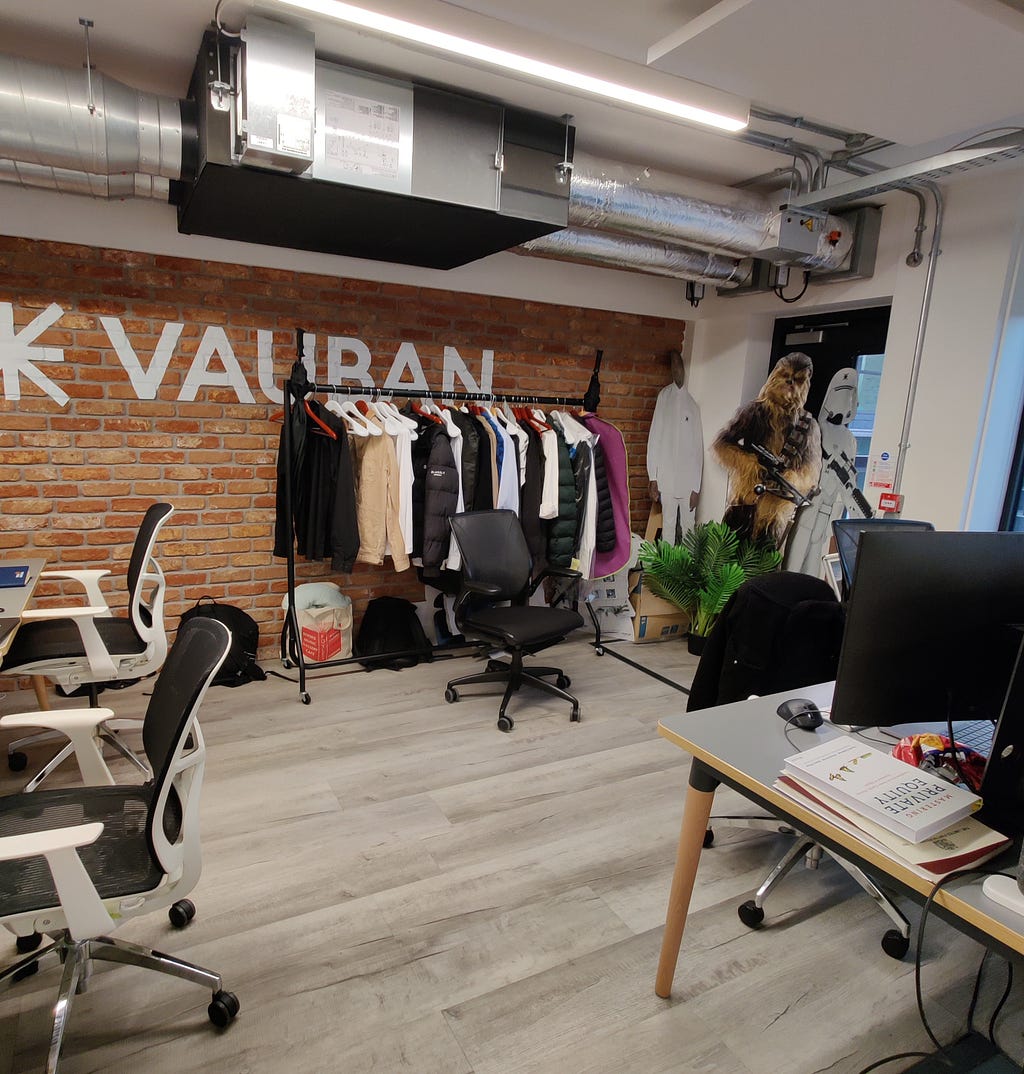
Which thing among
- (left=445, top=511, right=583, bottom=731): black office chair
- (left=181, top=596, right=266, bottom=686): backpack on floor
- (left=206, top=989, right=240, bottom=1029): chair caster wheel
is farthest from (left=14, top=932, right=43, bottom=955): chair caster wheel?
(left=445, top=511, right=583, bottom=731): black office chair

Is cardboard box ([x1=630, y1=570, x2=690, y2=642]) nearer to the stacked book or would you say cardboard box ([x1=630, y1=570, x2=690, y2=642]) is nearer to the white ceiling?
the white ceiling

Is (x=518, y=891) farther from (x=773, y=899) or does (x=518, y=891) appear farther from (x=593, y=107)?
(x=593, y=107)

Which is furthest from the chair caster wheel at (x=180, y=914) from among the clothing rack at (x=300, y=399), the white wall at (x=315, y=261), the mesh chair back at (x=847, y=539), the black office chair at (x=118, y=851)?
the white wall at (x=315, y=261)

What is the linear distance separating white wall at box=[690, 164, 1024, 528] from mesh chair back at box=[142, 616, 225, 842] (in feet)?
11.2

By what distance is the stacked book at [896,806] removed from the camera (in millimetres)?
1202

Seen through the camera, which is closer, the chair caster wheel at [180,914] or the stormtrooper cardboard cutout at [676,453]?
the chair caster wheel at [180,914]

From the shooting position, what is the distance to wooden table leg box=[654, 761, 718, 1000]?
5.41 ft

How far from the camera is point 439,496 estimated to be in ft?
12.4

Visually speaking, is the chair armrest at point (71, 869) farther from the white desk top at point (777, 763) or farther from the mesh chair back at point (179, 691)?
the white desk top at point (777, 763)

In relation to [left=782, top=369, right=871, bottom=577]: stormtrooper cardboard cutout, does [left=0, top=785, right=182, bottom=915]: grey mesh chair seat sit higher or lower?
lower

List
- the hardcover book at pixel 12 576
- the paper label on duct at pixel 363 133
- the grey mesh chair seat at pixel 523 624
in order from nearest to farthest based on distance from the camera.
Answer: the paper label on duct at pixel 363 133
the hardcover book at pixel 12 576
the grey mesh chair seat at pixel 523 624

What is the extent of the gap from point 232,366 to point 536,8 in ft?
7.45

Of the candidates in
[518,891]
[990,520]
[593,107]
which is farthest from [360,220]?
[990,520]

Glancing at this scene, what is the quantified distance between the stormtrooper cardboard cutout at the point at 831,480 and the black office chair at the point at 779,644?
2.17 m
